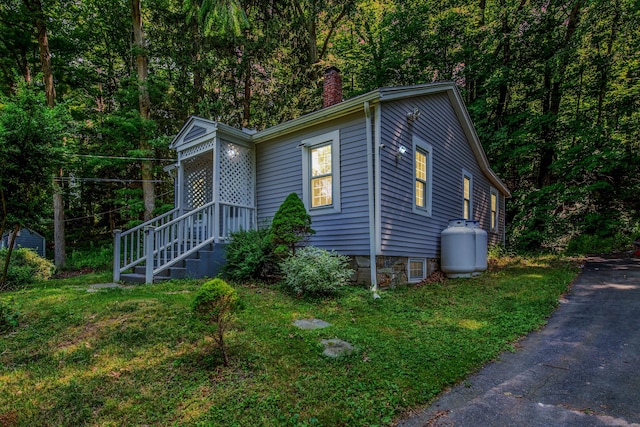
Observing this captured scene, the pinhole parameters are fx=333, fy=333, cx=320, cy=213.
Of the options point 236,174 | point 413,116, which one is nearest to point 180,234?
point 236,174

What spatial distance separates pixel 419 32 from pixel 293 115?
7086 mm

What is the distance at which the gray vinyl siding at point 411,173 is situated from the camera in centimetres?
652

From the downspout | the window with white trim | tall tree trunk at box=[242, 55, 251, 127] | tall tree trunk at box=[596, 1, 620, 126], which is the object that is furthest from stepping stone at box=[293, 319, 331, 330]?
tall tree trunk at box=[596, 1, 620, 126]

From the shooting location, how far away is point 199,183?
9125 mm

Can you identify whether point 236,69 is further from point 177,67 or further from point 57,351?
point 57,351

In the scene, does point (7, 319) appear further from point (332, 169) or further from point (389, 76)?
point (389, 76)

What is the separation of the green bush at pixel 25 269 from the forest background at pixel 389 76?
368 centimetres

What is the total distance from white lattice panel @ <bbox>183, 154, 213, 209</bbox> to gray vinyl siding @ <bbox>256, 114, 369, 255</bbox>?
7.21 ft

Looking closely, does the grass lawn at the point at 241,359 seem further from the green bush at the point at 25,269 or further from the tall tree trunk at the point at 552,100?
the tall tree trunk at the point at 552,100

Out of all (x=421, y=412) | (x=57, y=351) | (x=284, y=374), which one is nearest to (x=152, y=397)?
(x=284, y=374)

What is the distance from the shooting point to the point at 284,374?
9.29ft

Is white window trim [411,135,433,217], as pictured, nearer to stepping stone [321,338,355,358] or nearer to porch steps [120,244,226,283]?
porch steps [120,244,226,283]

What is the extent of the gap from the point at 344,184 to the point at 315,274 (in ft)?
7.11

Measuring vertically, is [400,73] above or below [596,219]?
above
